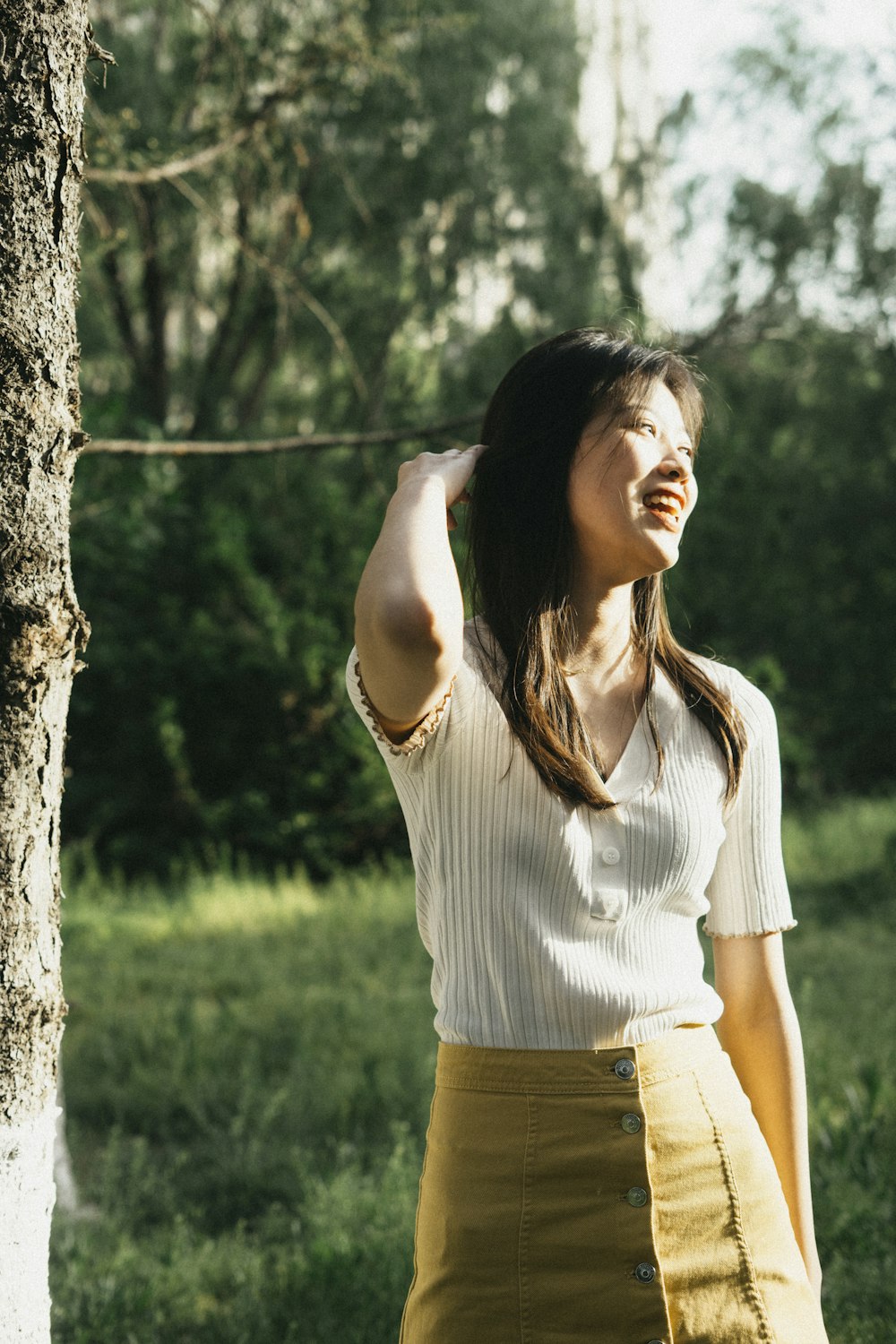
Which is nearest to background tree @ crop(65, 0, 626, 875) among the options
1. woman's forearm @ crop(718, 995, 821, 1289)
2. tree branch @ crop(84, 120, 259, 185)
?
tree branch @ crop(84, 120, 259, 185)

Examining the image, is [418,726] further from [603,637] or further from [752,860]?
[752,860]

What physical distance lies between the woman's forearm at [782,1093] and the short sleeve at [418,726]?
580mm

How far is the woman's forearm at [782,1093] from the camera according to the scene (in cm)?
167

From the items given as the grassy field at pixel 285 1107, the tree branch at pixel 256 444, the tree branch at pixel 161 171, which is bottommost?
the grassy field at pixel 285 1107

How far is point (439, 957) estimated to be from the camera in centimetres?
157

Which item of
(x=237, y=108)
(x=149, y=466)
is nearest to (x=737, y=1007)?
(x=237, y=108)

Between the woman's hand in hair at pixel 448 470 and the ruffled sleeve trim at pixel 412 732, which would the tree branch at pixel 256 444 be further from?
the ruffled sleeve trim at pixel 412 732

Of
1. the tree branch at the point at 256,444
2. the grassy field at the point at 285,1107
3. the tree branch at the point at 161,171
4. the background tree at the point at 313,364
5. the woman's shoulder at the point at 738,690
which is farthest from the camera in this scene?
the background tree at the point at 313,364

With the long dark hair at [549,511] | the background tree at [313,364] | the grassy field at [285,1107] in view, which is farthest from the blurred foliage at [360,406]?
the long dark hair at [549,511]

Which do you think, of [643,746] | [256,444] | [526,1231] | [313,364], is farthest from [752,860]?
[313,364]

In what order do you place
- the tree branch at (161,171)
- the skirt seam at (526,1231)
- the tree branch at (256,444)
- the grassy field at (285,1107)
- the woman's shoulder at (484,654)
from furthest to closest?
1. the grassy field at (285,1107)
2. the tree branch at (161,171)
3. the tree branch at (256,444)
4. the woman's shoulder at (484,654)
5. the skirt seam at (526,1231)

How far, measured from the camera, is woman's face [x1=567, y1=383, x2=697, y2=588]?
1.62 metres

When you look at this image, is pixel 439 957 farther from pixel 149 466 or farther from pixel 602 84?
pixel 602 84

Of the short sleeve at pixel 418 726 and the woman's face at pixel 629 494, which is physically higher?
the woman's face at pixel 629 494
